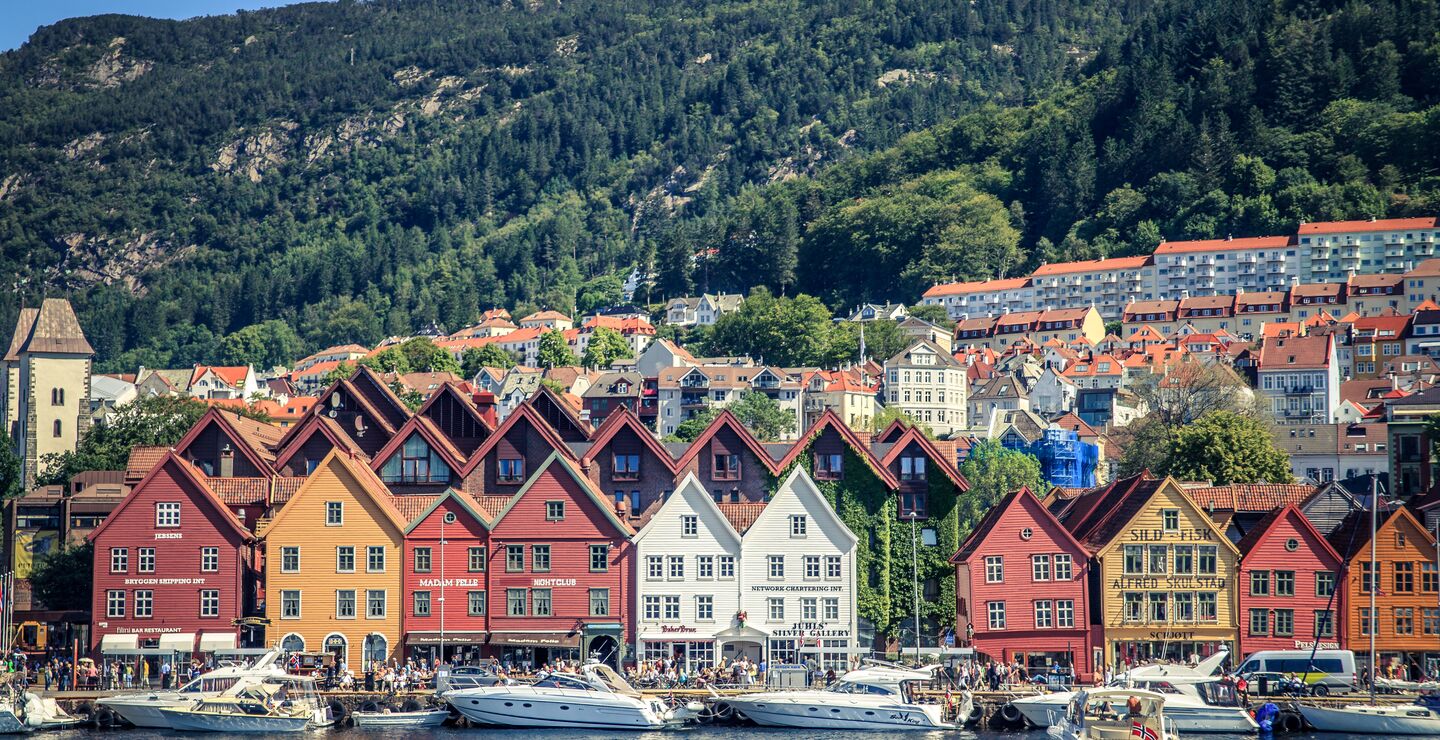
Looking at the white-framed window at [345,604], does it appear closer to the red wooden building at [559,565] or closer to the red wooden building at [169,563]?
the red wooden building at [169,563]

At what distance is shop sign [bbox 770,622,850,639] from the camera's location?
84438 mm

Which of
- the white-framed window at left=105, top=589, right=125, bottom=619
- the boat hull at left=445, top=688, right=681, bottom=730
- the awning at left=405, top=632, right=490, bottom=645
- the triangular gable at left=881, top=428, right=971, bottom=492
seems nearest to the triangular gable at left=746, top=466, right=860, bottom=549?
the triangular gable at left=881, top=428, right=971, bottom=492

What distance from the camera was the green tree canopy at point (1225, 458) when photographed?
371ft

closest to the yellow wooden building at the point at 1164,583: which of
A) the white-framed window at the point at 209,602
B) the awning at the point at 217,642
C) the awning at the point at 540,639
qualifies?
the awning at the point at 540,639

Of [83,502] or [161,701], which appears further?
[83,502]

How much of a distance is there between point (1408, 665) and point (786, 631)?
82.5 ft

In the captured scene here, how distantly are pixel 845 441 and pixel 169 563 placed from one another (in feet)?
93.8

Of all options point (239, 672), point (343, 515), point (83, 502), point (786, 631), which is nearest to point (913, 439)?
point (786, 631)

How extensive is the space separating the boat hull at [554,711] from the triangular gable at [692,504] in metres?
11.9

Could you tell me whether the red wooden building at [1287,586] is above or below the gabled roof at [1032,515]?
below

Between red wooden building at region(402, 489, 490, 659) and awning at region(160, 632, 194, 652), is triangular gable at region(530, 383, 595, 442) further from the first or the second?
awning at region(160, 632, 194, 652)

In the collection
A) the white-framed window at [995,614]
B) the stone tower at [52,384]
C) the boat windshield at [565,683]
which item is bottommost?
the boat windshield at [565,683]

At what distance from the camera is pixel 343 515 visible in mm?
84625

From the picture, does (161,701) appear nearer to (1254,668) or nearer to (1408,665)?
(1254,668)
